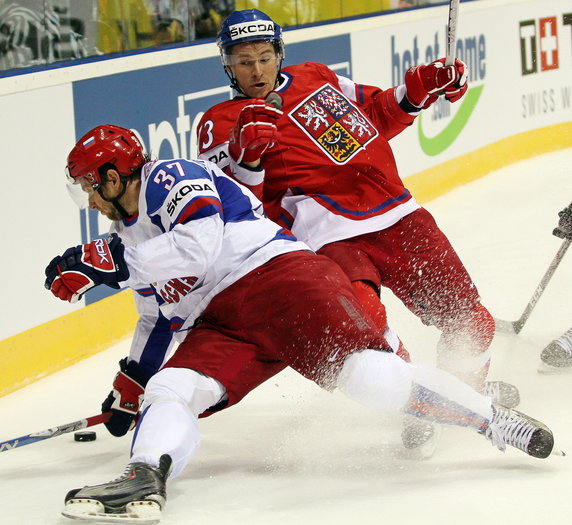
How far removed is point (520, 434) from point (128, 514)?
929 millimetres

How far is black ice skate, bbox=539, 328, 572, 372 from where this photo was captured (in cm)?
371

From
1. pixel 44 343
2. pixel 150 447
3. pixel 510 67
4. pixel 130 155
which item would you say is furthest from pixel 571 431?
pixel 510 67

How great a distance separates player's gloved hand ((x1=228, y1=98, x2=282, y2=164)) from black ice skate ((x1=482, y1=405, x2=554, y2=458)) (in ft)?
2.88

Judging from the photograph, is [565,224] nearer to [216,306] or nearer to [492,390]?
[492,390]

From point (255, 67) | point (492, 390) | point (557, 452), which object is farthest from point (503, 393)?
point (255, 67)

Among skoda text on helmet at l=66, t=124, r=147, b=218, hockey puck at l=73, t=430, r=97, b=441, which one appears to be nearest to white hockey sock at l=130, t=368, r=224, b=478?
skoda text on helmet at l=66, t=124, r=147, b=218

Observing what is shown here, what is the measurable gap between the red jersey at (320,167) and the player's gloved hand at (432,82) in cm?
18

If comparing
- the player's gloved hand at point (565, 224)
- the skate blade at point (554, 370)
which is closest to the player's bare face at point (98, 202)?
the skate blade at point (554, 370)

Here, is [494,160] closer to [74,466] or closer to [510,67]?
[510,67]

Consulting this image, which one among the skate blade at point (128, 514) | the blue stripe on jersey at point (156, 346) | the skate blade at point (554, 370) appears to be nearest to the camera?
the skate blade at point (128, 514)

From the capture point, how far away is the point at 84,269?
2502 millimetres

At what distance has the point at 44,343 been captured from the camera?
400 cm

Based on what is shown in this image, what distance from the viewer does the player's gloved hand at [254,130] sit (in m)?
2.79

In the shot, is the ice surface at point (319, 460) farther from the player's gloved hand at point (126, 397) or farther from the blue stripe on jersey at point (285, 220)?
the blue stripe on jersey at point (285, 220)
